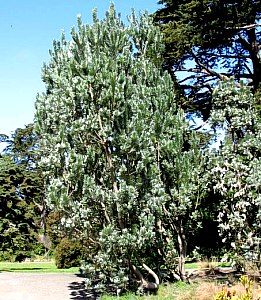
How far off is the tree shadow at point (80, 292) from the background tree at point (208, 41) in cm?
661

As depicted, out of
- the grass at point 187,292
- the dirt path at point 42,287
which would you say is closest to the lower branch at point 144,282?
the grass at point 187,292

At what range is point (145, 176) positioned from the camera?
8500 millimetres

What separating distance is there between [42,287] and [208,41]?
8.52 meters

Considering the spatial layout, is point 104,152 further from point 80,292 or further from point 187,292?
point 80,292

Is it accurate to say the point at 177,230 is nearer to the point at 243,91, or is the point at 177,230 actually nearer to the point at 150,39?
the point at 243,91

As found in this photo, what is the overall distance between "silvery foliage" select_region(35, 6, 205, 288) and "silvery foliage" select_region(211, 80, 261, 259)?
2.64 feet

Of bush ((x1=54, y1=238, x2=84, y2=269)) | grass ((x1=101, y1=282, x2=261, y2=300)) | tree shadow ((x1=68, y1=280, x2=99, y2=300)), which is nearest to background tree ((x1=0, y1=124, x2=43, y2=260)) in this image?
Result: bush ((x1=54, y1=238, x2=84, y2=269))

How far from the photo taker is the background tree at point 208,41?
41.2 feet

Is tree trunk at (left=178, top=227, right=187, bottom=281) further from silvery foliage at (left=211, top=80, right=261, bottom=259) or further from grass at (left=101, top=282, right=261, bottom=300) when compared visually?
silvery foliage at (left=211, top=80, right=261, bottom=259)

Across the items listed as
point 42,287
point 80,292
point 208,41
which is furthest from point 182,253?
point 208,41

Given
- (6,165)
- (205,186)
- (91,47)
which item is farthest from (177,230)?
(6,165)

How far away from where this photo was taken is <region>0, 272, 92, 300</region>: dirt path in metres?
9.49

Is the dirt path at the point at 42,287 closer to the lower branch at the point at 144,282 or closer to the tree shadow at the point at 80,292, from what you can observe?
the tree shadow at the point at 80,292

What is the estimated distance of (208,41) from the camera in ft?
42.9
